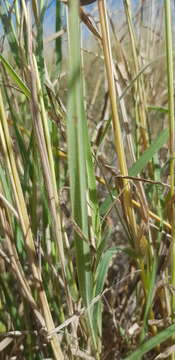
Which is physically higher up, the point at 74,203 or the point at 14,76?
the point at 14,76

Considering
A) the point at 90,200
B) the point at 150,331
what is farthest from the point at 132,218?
the point at 150,331

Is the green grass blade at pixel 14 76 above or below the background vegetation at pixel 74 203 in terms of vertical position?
above

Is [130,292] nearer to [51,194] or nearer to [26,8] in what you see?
[51,194]

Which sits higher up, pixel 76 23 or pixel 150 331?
pixel 76 23

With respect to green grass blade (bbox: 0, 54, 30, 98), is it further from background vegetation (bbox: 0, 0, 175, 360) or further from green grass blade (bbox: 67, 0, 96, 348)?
green grass blade (bbox: 67, 0, 96, 348)

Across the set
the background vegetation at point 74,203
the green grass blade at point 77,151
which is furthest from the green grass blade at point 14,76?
the green grass blade at point 77,151

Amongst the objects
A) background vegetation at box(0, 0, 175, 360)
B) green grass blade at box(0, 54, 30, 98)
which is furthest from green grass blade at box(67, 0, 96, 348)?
green grass blade at box(0, 54, 30, 98)

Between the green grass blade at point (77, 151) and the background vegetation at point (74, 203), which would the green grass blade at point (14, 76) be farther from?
the green grass blade at point (77, 151)

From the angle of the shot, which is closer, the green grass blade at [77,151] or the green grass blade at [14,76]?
the green grass blade at [77,151]

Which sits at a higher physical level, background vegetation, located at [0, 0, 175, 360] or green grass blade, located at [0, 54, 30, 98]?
green grass blade, located at [0, 54, 30, 98]

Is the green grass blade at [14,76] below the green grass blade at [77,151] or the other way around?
the other way around

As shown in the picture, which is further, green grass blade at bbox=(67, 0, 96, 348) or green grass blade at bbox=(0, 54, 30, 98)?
green grass blade at bbox=(0, 54, 30, 98)
